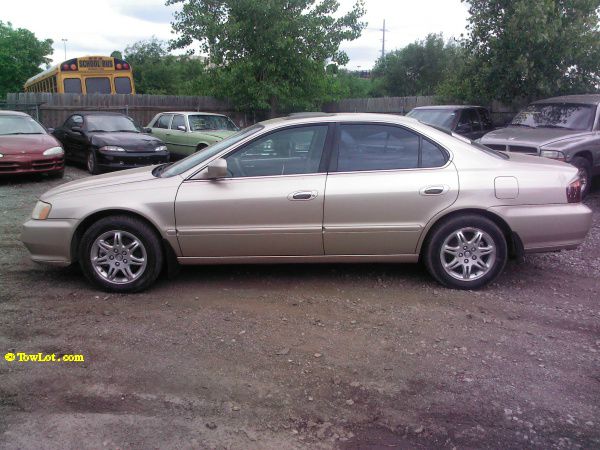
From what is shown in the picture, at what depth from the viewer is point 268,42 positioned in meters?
17.9

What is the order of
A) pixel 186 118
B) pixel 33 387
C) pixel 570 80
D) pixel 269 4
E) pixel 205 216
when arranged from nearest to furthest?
1. pixel 33 387
2. pixel 205 216
3. pixel 570 80
4. pixel 186 118
5. pixel 269 4

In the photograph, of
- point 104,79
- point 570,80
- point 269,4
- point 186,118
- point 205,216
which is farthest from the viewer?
point 104,79

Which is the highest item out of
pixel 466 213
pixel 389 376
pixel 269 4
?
pixel 269 4

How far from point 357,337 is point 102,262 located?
2389mm

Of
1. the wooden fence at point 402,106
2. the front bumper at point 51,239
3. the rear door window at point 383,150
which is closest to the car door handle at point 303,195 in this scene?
the rear door window at point 383,150

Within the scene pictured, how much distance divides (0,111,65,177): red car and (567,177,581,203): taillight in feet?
31.7

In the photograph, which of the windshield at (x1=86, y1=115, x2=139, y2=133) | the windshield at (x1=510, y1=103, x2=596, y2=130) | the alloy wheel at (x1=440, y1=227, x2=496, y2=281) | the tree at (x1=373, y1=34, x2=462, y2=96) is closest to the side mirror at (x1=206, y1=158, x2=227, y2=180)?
the alloy wheel at (x1=440, y1=227, x2=496, y2=281)

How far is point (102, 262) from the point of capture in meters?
4.93

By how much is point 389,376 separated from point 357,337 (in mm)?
586

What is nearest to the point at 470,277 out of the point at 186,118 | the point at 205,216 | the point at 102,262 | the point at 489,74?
Result: the point at 205,216

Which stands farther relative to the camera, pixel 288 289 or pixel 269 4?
pixel 269 4

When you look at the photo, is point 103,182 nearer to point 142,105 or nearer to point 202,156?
point 202,156

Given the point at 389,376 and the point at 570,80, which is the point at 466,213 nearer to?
the point at 389,376

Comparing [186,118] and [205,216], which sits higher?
[186,118]
